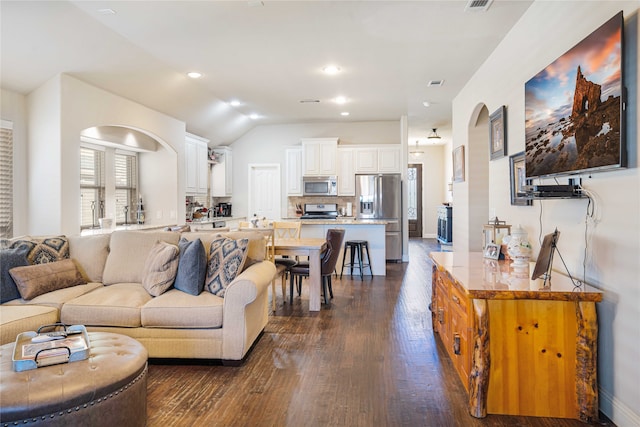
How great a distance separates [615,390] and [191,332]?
9.04 feet

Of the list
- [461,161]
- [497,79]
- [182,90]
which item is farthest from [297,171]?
[497,79]

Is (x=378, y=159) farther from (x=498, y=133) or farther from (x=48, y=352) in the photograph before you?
(x=48, y=352)

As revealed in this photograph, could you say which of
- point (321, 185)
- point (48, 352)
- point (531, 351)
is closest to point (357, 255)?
point (321, 185)

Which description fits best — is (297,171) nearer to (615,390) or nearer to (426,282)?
(426,282)

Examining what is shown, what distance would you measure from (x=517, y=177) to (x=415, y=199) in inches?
359

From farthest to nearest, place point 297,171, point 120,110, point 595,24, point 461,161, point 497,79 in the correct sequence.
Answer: point 297,171 → point 461,161 → point 120,110 → point 497,79 → point 595,24

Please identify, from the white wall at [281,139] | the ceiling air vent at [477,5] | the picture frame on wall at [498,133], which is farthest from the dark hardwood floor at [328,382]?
the white wall at [281,139]

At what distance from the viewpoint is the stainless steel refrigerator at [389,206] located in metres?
7.73

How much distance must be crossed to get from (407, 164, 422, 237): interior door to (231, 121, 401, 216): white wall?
449 centimetres

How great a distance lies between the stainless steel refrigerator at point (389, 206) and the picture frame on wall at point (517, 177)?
409cm

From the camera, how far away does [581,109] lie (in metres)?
2.26

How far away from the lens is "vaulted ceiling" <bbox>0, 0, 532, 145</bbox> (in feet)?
11.0

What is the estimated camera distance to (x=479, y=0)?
3.14 metres

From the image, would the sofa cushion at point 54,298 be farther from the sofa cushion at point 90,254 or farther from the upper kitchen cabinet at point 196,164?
the upper kitchen cabinet at point 196,164
